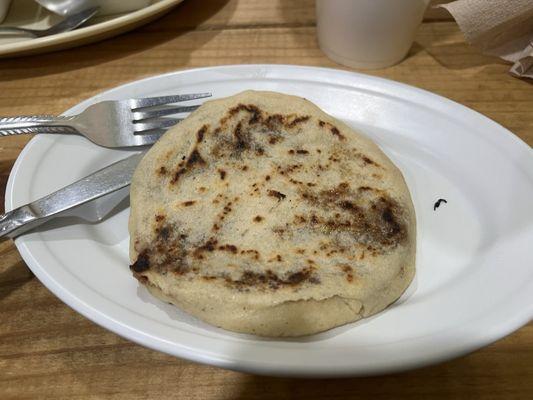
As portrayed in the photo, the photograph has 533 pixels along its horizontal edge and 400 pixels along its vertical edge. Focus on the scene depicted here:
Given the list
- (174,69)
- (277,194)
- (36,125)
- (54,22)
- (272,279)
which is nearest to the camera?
(272,279)

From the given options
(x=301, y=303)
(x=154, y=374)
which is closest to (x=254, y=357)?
(x=301, y=303)

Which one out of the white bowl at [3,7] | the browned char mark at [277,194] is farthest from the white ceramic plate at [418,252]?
the white bowl at [3,7]

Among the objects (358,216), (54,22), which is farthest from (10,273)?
(54,22)

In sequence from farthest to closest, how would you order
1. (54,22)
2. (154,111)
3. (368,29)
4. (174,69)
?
(54,22) → (174,69) → (368,29) → (154,111)

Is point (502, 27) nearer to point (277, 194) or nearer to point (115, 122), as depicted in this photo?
point (277, 194)

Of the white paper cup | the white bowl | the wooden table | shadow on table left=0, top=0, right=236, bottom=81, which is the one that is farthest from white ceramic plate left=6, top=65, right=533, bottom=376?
the white bowl

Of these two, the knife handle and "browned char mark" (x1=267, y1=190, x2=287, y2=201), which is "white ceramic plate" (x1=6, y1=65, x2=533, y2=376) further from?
"browned char mark" (x1=267, y1=190, x2=287, y2=201)
